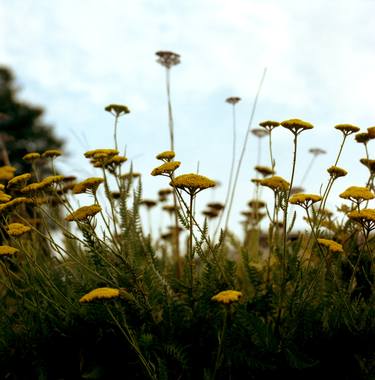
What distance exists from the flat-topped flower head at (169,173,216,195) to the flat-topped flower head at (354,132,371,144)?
1216 millimetres

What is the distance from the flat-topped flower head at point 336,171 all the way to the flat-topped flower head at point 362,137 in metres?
0.45

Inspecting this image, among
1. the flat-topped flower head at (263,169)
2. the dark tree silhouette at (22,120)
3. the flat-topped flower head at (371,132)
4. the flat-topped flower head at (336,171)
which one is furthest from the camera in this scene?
the dark tree silhouette at (22,120)

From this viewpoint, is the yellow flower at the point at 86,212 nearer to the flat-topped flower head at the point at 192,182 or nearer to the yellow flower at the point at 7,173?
the flat-topped flower head at the point at 192,182

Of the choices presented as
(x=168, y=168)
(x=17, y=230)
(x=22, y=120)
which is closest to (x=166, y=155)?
(x=168, y=168)

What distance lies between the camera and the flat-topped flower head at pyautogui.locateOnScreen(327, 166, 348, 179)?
2.56 metres

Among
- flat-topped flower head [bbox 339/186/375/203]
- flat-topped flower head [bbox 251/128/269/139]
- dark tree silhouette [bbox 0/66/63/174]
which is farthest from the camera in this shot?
dark tree silhouette [bbox 0/66/63/174]

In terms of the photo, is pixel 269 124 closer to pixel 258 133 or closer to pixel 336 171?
pixel 336 171

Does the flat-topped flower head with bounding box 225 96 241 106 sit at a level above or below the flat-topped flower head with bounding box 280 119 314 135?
above

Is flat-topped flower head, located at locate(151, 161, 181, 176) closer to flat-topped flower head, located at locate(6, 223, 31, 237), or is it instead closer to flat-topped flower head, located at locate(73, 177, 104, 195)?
flat-topped flower head, located at locate(73, 177, 104, 195)

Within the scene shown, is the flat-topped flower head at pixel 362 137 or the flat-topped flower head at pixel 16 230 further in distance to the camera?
the flat-topped flower head at pixel 362 137

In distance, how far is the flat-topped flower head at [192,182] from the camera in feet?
6.84

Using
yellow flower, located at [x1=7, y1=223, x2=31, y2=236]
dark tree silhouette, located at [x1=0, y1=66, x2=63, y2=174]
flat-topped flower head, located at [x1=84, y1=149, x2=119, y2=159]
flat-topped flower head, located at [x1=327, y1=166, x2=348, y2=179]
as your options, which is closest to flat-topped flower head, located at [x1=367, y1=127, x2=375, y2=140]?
flat-topped flower head, located at [x1=327, y1=166, x2=348, y2=179]

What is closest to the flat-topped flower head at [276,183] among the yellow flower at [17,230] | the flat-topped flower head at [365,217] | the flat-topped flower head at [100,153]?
the flat-topped flower head at [365,217]

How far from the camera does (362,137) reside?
9.70ft
